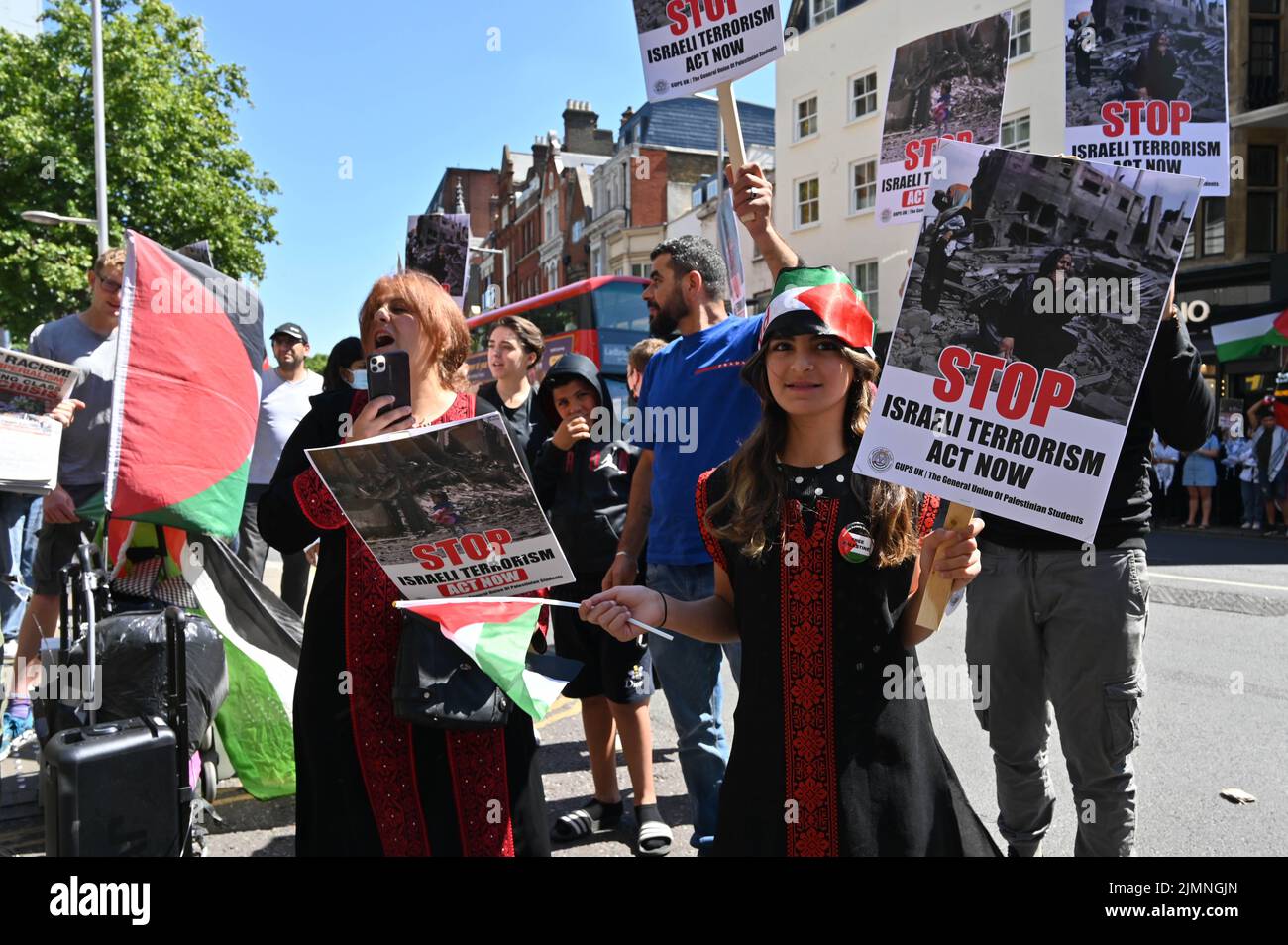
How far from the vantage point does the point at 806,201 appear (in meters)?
30.5

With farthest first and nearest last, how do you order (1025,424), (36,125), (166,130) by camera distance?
(166,130) → (36,125) → (1025,424)

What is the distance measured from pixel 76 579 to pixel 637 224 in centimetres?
4569

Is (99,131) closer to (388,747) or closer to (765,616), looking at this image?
(388,747)

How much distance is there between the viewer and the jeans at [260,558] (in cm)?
655

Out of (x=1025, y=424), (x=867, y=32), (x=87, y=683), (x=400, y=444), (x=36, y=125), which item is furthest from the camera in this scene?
(x=867, y=32)

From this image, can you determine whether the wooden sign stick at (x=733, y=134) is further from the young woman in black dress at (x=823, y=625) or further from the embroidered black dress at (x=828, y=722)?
the embroidered black dress at (x=828, y=722)

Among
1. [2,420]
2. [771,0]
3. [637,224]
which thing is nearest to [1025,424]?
[771,0]

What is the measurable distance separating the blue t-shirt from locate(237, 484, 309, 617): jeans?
363 cm

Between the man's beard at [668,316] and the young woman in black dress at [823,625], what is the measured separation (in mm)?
1480

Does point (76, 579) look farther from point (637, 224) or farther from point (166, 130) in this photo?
point (637, 224)

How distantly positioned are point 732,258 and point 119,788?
3817 millimetres

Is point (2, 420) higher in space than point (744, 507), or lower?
higher

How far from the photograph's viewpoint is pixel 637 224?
155ft
